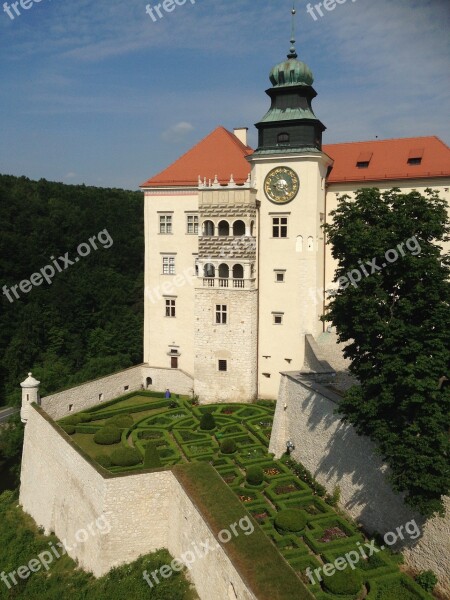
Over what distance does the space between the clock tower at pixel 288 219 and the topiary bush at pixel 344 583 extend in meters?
17.1

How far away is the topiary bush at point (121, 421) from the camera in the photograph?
29.5m

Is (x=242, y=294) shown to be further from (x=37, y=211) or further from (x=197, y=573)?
(x=37, y=211)

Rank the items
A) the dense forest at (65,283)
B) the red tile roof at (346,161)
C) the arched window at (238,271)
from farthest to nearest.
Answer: the dense forest at (65,283), the arched window at (238,271), the red tile roof at (346,161)

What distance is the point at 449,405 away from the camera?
1545 centimetres

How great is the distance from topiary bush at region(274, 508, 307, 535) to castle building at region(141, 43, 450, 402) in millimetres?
14051

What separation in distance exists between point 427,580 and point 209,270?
72.4ft

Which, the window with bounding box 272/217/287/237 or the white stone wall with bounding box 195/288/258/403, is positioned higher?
the window with bounding box 272/217/287/237

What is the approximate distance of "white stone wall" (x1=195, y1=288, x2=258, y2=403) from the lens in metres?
32.8

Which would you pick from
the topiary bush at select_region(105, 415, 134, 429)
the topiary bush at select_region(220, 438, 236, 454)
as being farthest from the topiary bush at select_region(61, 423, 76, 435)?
the topiary bush at select_region(220, 438, 236, 454)

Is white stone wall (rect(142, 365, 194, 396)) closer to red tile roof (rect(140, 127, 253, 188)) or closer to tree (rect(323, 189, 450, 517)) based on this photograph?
red tile roof (rect(140, 127, 253, 188))

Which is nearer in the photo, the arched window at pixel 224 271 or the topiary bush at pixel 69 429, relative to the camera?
the topiary bush at pixel 69 429

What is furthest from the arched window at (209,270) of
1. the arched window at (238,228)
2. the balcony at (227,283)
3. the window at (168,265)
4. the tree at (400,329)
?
the tree at (400,329)

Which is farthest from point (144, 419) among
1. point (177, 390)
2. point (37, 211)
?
point (37, 211)

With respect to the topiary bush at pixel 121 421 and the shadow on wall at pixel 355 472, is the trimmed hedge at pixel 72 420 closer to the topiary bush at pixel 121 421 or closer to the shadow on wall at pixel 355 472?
the topiary bush at pixel 121 421
